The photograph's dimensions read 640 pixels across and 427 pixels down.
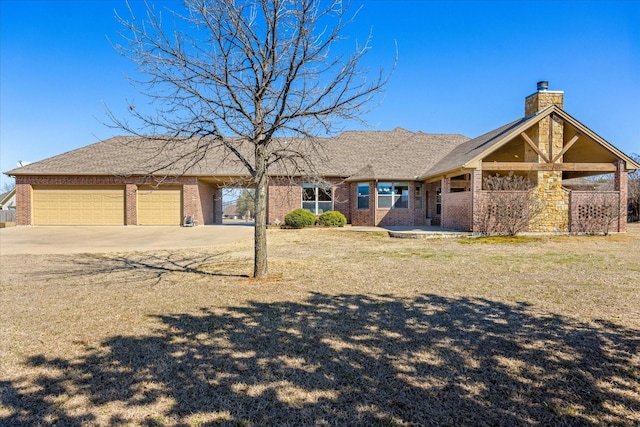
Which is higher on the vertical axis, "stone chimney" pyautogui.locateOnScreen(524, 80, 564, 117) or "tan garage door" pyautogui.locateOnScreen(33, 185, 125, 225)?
"stone chimney" pyautogui.locateOnScreen(524, 80, 564, 117)

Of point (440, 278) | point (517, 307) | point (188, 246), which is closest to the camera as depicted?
point (517, 307)

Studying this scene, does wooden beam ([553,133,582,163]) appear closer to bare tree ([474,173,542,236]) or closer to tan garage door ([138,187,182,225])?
bare tree ([474,173,542,236])

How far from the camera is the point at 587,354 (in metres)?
3.91

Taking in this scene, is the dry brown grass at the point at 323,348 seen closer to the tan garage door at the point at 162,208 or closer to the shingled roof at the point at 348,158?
the shingled roof at the point at 348,158

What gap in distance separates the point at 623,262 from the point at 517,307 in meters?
6.11

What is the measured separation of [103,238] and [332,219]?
10.9 metres

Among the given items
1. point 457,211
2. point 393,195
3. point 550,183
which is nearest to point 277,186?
point 393,195

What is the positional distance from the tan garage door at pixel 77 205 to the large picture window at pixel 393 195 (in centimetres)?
1471

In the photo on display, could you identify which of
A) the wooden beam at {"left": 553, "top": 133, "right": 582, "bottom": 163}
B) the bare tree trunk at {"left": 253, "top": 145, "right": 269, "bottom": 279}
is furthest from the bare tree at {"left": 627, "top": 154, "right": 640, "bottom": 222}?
the bare tree trunk at {"left": 253, "top": 145, "right": 269, "bottom": 279}

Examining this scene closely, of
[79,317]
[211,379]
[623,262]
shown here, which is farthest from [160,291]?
[623,262]

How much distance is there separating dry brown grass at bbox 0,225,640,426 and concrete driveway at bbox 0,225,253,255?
207 inches

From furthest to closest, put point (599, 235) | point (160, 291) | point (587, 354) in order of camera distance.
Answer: point (599, 235)
point (160, 291)
point (587, 354)

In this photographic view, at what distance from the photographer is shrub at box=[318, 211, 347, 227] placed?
67.9 feet

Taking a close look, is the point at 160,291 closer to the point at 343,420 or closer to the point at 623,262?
the point at 343,420
